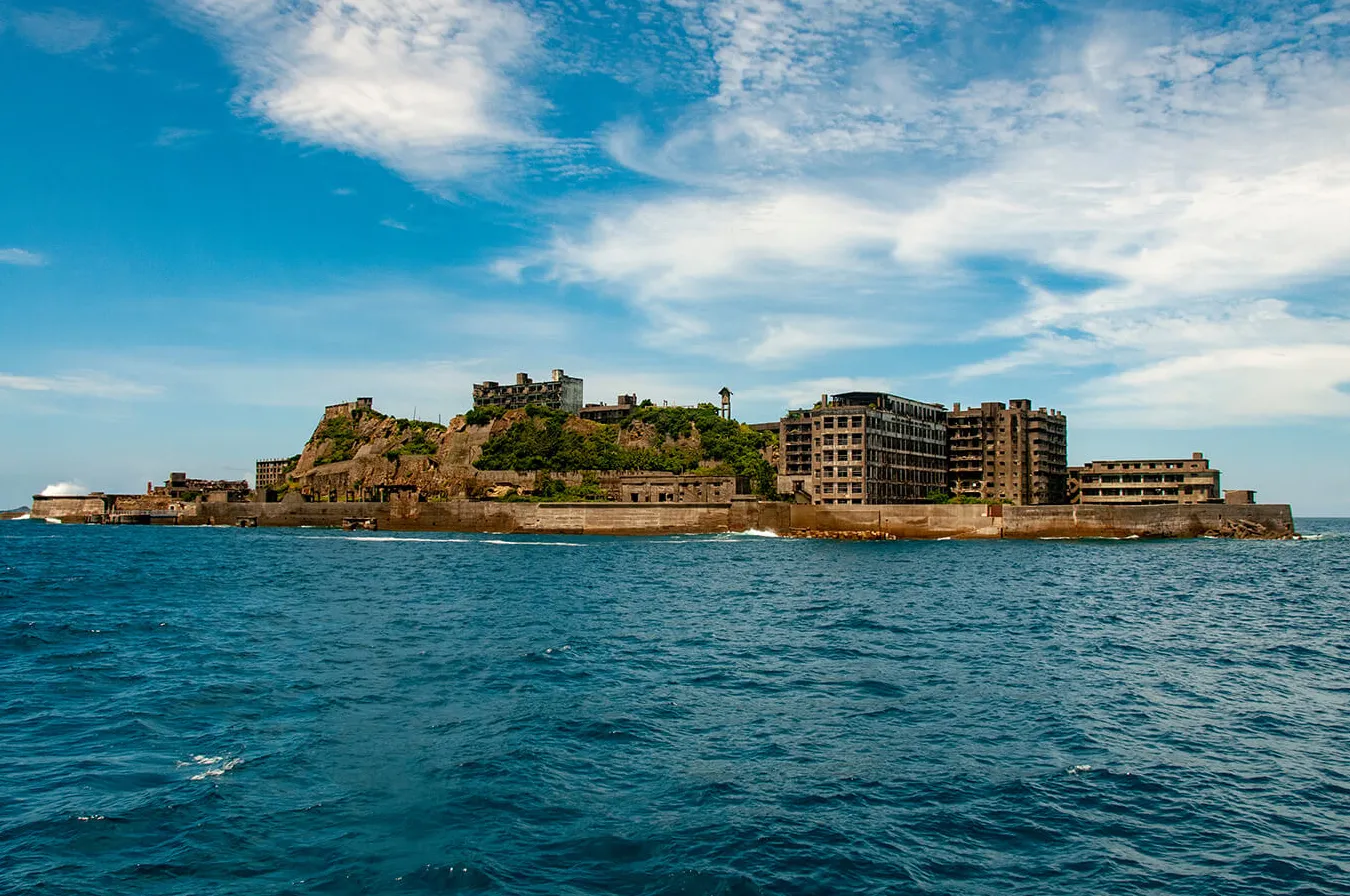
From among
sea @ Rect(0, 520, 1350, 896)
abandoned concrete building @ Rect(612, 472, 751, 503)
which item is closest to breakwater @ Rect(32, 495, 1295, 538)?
abandoned concrete building @ Rect(612, 472, 751, 503)

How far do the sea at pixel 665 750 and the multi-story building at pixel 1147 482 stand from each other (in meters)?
122

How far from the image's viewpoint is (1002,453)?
166 meters

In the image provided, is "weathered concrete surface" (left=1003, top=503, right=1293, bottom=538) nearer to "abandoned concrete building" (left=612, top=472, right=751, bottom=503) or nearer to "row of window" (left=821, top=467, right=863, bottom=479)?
"row of window" (left=821, top=467, right=863, bottom=479)

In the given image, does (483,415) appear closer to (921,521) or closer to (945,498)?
(945,498)

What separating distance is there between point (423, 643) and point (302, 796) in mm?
16624

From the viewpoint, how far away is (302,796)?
16797mm

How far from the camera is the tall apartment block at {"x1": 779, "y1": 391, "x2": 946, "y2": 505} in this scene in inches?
5645

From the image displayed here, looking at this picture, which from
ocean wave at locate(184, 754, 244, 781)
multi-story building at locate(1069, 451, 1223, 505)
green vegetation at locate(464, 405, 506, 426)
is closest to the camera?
ocean wave at locate(184, 754, 244, 781)

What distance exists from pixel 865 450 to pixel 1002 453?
125 feet

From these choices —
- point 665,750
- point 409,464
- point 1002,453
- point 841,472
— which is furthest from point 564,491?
point 665,750

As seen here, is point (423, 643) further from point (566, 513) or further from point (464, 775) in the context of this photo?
point (566, 513)

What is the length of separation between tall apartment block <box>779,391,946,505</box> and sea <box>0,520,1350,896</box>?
9728 centimetres

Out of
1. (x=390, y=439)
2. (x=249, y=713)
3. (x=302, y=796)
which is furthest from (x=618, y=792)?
(x=390, y=439)

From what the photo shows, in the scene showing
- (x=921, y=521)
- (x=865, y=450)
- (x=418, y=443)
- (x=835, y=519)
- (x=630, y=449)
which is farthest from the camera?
(x=418, y=443)
